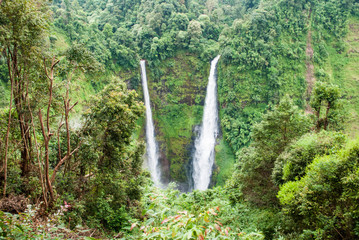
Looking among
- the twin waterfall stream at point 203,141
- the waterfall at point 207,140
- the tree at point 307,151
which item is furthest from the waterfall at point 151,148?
the tree at point 307,151

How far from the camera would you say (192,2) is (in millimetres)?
35000

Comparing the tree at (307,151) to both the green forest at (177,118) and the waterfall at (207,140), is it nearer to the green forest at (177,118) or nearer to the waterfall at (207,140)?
the green forest at (177,118)

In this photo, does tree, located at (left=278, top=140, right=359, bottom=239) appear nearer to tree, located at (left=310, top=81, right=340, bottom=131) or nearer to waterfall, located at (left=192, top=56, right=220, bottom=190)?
tree, located at (left=310, top=81, right=340, bottom=131)

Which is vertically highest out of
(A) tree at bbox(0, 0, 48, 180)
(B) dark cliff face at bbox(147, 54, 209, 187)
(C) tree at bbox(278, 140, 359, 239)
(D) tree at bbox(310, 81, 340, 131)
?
(B) dark cliff face at bbox(147, 54, 209, 187)

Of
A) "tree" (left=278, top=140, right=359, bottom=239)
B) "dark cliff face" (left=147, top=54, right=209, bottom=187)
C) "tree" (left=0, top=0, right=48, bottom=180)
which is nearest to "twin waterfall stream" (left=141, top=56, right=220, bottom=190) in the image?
"dark cliff face" (left=147, top=54, right=209, bottom=187)

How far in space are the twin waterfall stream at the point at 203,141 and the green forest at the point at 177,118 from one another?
2.52 ft

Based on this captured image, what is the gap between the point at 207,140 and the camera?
27.1 m

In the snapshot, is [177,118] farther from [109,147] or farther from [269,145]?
[109,147]

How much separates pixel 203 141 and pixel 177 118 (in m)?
4.87

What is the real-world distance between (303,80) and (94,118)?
26136 millimetres

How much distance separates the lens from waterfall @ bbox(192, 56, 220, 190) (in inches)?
1008

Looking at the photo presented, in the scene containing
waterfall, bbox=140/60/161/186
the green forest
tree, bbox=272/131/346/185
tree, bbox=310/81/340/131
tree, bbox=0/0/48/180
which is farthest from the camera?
waterfall, bbox=140/60/161/186

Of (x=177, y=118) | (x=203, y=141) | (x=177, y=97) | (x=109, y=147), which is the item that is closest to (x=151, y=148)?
(x=177, y=118)

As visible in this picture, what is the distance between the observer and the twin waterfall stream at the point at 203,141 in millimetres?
25688
